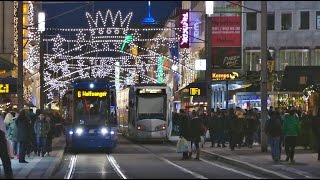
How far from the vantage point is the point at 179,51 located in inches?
3465

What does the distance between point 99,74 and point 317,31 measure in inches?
1356

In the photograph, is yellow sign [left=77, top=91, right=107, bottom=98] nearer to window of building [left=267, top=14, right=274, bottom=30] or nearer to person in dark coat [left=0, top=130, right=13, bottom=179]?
person in dark coat [left=0, top=130, right=13, bottom=179]

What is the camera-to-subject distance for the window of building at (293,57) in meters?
66.9

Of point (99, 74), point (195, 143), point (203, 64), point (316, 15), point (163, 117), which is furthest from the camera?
point (99, 74)

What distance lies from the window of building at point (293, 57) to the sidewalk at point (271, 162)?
3145cm

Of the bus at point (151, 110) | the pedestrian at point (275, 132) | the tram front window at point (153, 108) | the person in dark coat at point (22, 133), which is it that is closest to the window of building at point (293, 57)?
the bus at point (151, 110)

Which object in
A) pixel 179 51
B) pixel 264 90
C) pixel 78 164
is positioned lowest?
pixel 78 164

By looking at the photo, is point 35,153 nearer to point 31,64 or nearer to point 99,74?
point 31,64

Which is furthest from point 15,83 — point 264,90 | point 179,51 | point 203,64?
point 179,51

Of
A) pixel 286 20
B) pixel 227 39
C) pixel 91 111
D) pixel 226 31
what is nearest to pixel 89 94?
pixel 91 111

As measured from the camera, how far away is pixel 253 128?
123ft

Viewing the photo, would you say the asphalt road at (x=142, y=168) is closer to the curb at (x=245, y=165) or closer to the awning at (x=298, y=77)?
the curb at (x=245, y=165)

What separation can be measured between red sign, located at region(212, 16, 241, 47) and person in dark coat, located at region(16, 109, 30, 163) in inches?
1502

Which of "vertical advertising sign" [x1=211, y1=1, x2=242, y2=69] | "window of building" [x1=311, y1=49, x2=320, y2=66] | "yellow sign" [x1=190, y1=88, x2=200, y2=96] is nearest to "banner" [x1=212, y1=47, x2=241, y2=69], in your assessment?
"vertical advertising sign" [x1=211, y1=1, x2=242, y2=69]
